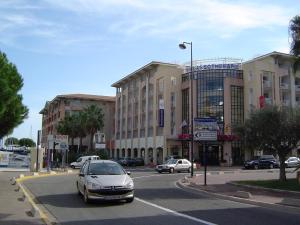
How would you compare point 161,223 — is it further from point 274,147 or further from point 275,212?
point 274,147

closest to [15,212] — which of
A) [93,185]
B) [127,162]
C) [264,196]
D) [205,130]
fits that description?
[93,185]

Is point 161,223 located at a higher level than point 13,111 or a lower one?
lower

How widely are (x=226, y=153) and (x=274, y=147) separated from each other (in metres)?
43.5

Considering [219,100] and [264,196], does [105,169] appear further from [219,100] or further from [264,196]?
[219,100]

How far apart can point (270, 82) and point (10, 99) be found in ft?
188

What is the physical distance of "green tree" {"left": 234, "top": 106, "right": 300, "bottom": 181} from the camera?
23.0 m

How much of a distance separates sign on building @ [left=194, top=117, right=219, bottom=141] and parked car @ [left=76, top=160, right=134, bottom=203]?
8.93m

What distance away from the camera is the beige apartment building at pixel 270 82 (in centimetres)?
6700

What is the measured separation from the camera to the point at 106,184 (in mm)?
14391

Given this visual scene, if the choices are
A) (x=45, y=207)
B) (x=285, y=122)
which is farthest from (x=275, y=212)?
(x=285, y=122)

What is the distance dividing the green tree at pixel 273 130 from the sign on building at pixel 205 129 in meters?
1.69

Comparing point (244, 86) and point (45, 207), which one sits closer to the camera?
point (45, 207)

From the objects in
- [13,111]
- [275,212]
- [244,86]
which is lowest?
[275,212]

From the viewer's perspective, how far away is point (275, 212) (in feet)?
Result: 45.3
